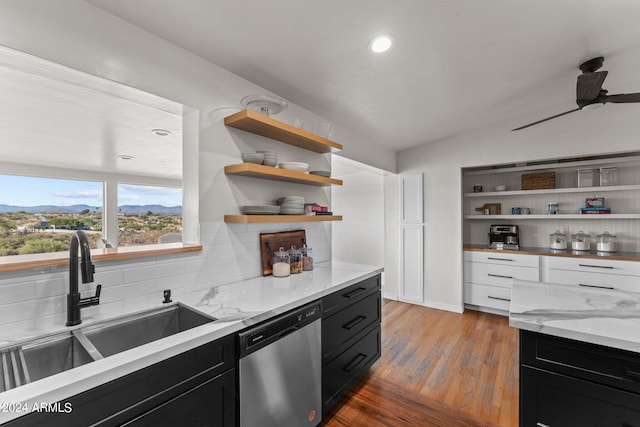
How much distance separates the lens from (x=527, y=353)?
4.09ft

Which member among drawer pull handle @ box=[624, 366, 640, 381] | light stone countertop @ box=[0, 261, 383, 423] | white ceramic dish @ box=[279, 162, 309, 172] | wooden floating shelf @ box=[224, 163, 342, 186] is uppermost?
white ceramic dish @ box=[279, 162, 309, 172]

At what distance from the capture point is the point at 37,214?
13.0ft

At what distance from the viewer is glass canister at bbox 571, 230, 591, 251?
3.45 metres

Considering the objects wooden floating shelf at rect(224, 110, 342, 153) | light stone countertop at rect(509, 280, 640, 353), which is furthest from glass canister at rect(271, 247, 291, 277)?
light stone countertop at rect(509, 280, 640, 353)

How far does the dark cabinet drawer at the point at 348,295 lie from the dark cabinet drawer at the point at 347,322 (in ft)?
0.14

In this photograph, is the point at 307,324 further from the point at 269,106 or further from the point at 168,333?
the point at 269,106

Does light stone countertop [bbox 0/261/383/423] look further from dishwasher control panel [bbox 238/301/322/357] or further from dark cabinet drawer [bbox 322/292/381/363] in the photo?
dark cabinet drawer [bbox 322/292/381/363]

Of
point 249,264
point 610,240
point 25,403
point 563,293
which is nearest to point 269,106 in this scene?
point 249,264

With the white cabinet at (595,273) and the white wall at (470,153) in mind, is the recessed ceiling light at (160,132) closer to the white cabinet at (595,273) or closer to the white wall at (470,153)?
the white wall at (470,153)

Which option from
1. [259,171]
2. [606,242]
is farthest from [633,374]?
[606,242]

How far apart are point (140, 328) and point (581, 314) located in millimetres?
2133

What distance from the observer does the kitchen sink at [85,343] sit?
40.1 inches

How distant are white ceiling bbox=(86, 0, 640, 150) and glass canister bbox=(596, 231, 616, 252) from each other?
163cm

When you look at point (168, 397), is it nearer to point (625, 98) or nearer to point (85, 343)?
point (85, 343)
